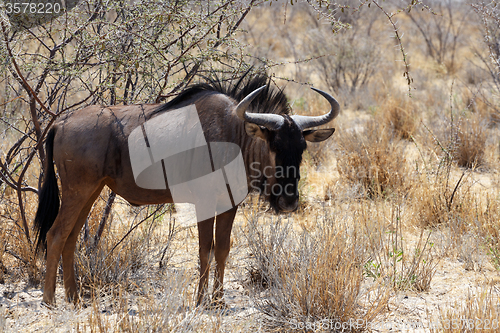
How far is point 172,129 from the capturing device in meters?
3.32

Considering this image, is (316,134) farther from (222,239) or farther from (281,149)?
(222,239)

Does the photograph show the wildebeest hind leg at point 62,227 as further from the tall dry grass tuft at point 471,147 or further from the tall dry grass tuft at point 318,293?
the tall dry grass tuft at point 471,147

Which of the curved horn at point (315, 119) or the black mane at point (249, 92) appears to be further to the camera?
the black mane at point (249, 92)

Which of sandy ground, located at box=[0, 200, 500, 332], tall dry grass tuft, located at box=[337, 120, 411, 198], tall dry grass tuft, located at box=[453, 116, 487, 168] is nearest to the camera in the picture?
sandy ground, located at box=[0, 200, 500, 332]

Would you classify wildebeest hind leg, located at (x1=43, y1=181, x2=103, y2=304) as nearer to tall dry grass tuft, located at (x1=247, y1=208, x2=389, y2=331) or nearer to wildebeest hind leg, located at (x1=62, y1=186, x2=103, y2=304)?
wildebeest hind leg, located at (x1=62, y1=186, x2=103, y2=304)

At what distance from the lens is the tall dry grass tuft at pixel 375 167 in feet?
19.0

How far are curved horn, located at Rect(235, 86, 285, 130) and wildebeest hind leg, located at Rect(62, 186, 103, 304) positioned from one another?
1249 millimetres

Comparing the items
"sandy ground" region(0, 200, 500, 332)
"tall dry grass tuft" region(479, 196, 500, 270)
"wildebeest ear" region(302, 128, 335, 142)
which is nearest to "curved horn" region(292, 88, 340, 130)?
"wildebeest ear" region(302, 128, 335, 142)

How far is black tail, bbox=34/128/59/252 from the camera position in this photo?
349cm

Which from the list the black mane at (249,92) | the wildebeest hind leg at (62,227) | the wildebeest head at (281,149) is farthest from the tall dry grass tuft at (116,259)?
the wildebeest head at (281,149)

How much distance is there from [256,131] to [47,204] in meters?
1.71

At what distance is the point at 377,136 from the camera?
252 inches

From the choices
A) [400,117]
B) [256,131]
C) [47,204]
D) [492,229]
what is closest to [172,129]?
[256,131]

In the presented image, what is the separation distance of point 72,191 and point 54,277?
66 cm
